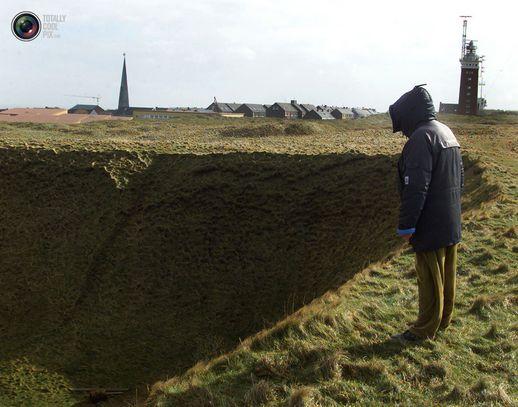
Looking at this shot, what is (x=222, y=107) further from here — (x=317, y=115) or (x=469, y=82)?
(x=469, y=82)

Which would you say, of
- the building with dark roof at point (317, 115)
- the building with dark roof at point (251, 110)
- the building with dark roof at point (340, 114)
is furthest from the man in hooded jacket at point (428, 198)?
the building with dark roof at point (251, 110)

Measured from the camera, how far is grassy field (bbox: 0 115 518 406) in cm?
644

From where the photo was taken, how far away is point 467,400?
5559 millimetres

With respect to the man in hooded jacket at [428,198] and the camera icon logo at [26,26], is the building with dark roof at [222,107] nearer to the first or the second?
the camera icon logo at [26,26]

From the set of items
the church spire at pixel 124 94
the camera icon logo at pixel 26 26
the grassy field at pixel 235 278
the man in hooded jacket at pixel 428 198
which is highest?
the church spire at pixel 124 94

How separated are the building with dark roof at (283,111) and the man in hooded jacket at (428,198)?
108108 mm

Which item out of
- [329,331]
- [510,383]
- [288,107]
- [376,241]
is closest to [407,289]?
[329,331]

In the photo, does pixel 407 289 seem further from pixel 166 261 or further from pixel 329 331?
pixel 166 261

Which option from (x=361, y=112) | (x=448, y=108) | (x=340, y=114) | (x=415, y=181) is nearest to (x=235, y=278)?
(x=415, y=181)

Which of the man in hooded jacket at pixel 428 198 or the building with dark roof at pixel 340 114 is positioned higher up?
the building with dark roof at pixel 340 114

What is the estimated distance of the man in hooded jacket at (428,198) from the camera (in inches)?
247

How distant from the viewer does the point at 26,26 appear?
2591cm

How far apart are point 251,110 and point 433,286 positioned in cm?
12324

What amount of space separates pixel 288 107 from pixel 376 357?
113 m
